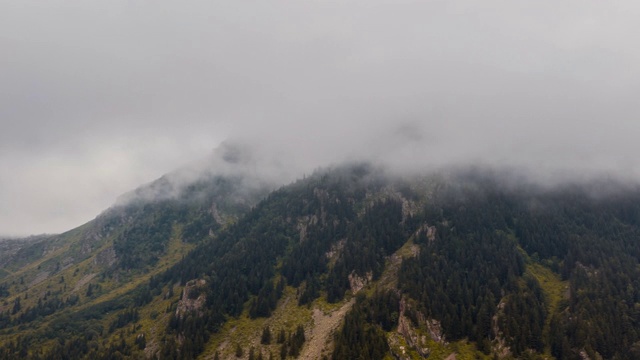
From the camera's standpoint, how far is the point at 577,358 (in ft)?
592

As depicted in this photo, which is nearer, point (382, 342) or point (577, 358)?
point (577, 358)

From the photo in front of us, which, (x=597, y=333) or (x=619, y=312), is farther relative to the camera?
(x=619, y=312)

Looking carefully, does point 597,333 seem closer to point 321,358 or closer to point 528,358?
point 528,358

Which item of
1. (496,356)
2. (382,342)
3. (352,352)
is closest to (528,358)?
(496,356)

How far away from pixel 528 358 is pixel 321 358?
9017cm

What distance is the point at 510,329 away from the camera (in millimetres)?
199375

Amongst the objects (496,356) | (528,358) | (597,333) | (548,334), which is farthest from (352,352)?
(597,333)

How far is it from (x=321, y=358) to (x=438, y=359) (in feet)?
174

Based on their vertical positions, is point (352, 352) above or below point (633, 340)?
above

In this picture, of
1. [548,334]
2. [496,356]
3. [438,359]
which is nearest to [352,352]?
[438,359]

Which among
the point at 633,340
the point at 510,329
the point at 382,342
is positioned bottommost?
the point at 633,340

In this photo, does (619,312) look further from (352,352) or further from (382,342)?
(352,352)

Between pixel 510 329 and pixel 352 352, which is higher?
pixel 352 352

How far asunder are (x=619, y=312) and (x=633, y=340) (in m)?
17.5
